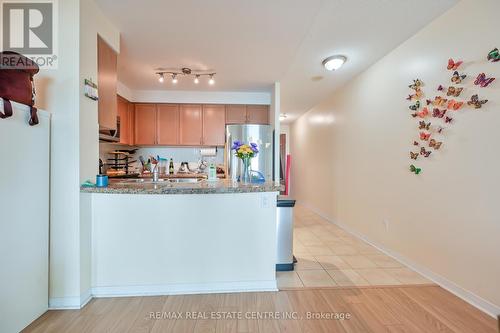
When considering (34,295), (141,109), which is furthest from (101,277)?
(141,109)

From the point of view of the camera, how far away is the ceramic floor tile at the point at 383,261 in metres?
2.75

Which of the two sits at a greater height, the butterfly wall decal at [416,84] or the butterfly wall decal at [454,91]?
the butterfly wall decal at [416,84]

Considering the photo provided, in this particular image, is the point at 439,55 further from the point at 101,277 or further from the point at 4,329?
the point at 4,329

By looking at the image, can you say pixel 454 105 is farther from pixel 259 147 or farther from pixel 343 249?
pixel 259 147

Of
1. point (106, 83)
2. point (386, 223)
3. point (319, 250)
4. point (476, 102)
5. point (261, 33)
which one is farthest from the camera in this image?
point (319, 250)

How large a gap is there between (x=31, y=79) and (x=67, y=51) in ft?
1.12

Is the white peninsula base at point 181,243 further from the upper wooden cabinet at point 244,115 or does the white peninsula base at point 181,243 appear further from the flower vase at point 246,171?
the upper wooden cabinet at point 244,115

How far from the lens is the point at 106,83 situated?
2277 millimetres

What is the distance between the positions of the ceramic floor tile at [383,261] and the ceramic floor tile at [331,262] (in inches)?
14.9

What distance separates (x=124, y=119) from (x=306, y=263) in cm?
371

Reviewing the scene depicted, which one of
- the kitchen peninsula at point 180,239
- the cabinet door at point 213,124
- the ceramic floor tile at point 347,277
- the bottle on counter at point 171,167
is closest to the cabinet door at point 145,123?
the bottle on counter at point 171,167

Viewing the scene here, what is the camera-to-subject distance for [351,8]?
7.09ft

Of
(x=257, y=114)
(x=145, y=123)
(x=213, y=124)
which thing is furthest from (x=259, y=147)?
(x=145, y=123)

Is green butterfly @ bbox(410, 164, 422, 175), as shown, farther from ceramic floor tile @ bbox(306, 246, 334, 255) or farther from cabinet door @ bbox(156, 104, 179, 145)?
cabinet door @ bbox(156, 104, 179, 145)
